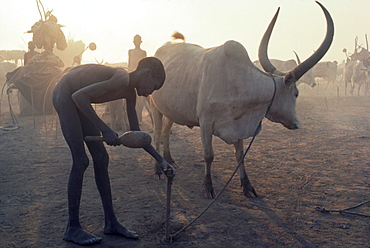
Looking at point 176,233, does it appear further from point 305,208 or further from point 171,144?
point 171,144

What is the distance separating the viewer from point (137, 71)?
3227 mm

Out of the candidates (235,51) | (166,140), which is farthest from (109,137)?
(166,140)

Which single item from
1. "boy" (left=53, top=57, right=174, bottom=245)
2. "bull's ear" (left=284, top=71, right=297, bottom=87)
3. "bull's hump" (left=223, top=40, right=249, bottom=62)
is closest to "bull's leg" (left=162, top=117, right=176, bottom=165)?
"bull's hump" (left=223, top=40, right=249, bottom=62)

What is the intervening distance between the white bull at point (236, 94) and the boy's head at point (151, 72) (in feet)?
4.34

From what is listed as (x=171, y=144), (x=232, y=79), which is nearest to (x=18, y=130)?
(x=171, y=144)

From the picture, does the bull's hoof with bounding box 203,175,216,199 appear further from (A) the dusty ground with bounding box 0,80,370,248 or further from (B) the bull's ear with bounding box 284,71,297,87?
(B) the bull's ear with bounding box 284,71,297,87

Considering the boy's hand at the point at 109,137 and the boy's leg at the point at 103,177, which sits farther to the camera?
the boy's leg at the point at 103,177

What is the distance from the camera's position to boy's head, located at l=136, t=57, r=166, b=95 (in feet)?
10.5

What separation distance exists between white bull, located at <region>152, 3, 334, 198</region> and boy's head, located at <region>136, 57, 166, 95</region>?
1.32 meters

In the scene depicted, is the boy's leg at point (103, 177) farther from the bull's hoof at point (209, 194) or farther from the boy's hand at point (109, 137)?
the bull's hoof at point (209, 194)

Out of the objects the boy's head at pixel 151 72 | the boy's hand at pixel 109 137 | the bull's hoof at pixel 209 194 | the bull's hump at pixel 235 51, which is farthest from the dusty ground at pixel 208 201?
the bull's hump at pixel 235 51

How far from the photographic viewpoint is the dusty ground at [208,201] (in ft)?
11.0

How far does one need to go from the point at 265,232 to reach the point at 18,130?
7.68 meters

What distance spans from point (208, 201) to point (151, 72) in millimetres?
1854
